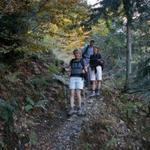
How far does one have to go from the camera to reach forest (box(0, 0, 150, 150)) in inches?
493

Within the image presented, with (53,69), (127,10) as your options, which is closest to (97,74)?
(53,69)

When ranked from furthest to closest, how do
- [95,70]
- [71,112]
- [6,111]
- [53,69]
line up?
[53,69] → [95,70] → [71,112] → [6,111]

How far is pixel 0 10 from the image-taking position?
1310cm

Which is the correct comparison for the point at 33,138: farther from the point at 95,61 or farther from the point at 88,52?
the point at 88,52

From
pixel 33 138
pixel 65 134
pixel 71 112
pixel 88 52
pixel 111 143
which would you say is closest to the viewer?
pixel 33 138

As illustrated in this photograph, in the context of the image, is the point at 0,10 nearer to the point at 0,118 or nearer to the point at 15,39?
the point at 15,39

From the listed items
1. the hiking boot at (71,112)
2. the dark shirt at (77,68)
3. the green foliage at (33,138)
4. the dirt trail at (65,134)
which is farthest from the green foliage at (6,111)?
the dark shirt at (77,68)

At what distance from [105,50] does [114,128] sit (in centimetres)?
1549

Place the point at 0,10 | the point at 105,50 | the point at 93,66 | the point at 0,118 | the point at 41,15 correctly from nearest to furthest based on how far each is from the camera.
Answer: the point at 0,118 < the point at 0,10 < the point at 41,15 < the point at 93,66 < the point at 105,50

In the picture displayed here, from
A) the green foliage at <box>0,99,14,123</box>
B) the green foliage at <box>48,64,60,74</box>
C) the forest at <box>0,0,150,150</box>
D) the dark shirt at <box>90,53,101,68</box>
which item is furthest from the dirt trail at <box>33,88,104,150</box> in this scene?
the green foliage at <box>48,64,60,74</box>

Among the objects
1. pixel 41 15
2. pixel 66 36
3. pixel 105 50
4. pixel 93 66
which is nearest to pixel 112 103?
pixel 93 66

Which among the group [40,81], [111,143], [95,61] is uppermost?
[95,61]

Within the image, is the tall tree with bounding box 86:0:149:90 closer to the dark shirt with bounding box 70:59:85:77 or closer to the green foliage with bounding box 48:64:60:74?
the green foliage with bounding box 48:64:60:74

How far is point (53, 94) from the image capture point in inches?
600
